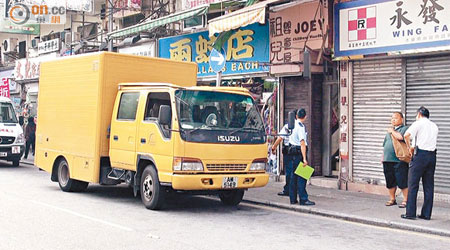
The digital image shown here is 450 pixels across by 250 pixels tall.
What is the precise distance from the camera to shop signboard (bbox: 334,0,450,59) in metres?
11.3

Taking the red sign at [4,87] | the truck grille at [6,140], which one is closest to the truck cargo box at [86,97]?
the truck grille at [6,140]

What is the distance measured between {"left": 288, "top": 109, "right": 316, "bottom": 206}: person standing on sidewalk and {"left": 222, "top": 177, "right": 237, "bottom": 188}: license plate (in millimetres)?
1455

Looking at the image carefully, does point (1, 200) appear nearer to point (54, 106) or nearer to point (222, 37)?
point (54, 106)

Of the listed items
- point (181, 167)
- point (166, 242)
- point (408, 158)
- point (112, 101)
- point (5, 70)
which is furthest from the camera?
point (5, 70)

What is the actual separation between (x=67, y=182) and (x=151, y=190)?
3.02m

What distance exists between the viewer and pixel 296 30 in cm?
1447

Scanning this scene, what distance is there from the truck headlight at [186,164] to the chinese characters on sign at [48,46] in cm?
1975

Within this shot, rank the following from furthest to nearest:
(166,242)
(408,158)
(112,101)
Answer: (112,101)
(408,158)
(166,242)

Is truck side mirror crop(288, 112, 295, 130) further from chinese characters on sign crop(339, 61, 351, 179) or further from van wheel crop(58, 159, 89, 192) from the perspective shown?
van wheel crop(58, 159, 89, 192)

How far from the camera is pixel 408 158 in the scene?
10359 mm

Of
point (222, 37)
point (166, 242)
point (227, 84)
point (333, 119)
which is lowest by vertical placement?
point (166, 242)

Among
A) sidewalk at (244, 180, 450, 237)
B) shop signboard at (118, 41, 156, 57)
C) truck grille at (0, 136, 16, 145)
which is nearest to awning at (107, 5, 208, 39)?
shop signboard at (118, 41, 156, 57)

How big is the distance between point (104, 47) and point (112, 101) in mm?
12157

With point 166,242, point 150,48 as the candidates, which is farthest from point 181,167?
point 150,48
